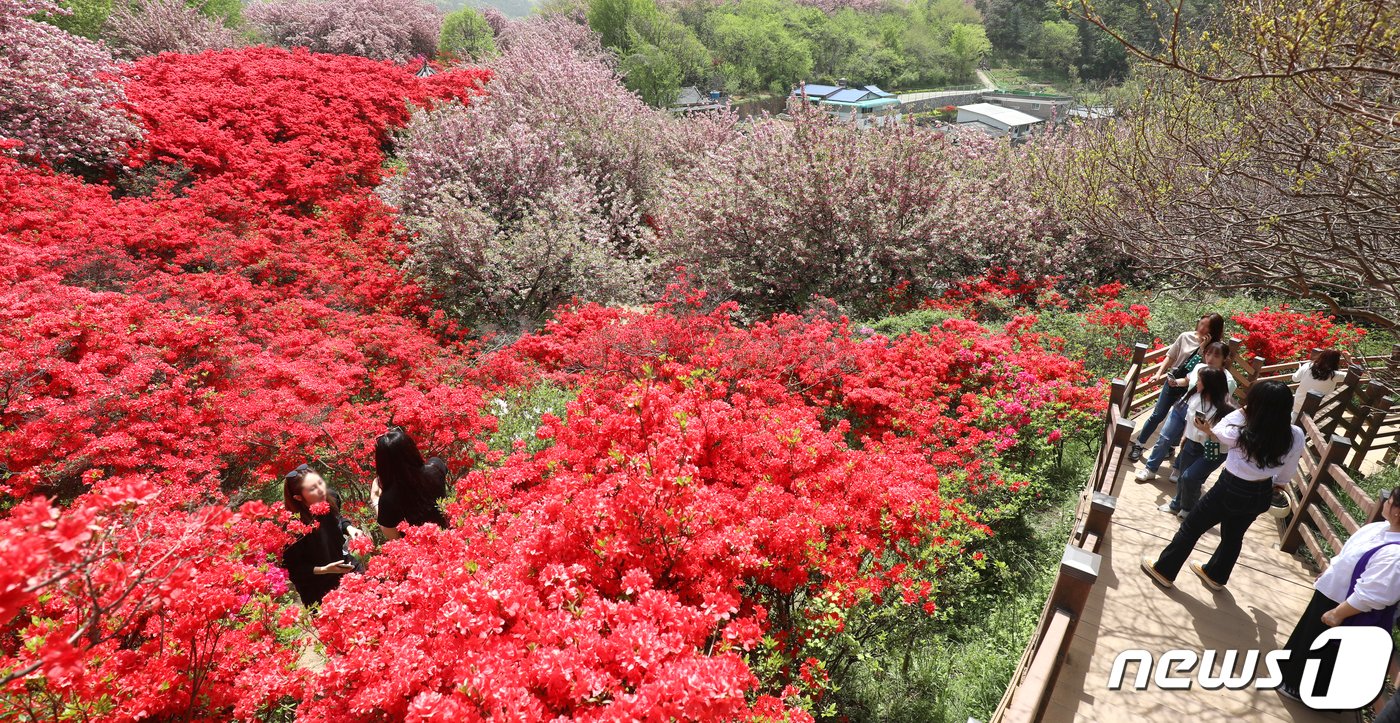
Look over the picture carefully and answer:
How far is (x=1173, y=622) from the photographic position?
367 centimetres

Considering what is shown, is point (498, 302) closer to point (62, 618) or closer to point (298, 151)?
point (298, 151)

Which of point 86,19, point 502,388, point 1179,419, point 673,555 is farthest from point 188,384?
point 86,19

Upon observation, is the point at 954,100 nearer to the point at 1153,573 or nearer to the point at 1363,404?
the point at 1363,404

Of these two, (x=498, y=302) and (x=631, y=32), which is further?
(x=631, y=32)

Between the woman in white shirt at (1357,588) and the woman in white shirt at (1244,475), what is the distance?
567mm

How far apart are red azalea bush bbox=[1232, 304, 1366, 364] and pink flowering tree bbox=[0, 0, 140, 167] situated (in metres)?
17.9

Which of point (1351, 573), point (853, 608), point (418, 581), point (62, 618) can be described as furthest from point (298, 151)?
point (1351, 573)

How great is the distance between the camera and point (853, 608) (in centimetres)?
352

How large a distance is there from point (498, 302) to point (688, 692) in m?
8.78

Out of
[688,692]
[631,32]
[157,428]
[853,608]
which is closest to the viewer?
[688,692]

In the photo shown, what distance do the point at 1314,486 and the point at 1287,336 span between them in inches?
223

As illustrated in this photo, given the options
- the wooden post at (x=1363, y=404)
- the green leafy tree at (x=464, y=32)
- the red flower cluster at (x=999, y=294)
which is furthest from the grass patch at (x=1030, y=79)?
the wooden post at (x=1363, y=404)

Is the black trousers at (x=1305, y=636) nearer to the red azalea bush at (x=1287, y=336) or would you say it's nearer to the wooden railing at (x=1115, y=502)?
the wooden railing at (x=1115, y=502)

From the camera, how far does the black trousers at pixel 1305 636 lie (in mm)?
3033
